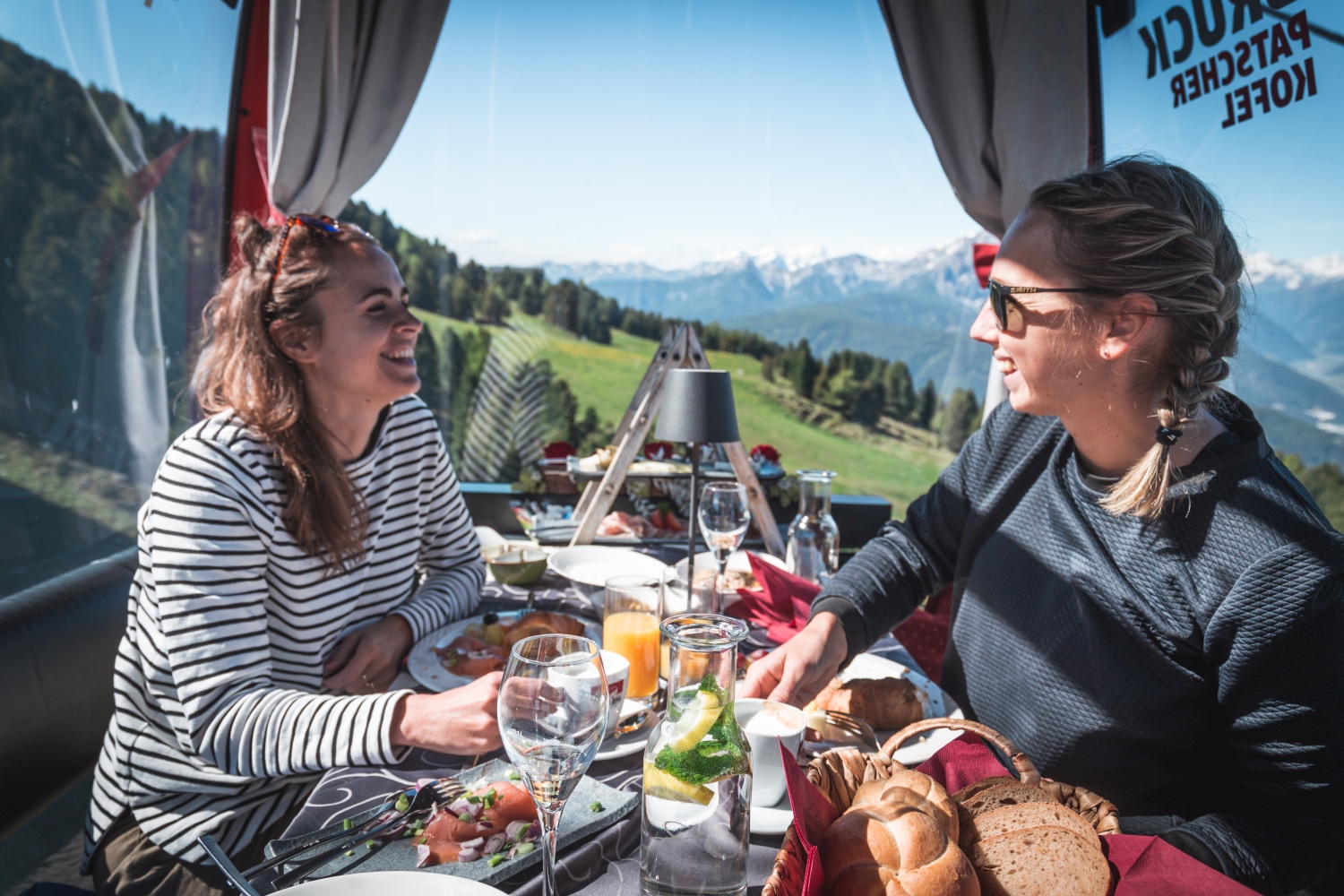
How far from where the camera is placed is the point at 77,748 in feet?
4.64

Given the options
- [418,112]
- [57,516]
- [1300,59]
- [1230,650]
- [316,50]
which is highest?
[418,112]

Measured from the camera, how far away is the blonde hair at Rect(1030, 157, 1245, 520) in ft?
3.77

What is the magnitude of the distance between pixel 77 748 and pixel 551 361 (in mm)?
6146

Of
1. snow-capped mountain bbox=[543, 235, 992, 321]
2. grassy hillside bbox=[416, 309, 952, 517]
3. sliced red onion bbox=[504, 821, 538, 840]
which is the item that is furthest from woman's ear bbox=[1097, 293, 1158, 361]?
snow-capped mountain bbox=[543, 235, 992, 321]

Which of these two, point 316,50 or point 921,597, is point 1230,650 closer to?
point 921,597

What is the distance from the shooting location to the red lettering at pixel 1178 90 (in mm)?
3328

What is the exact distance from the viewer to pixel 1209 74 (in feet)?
10.6

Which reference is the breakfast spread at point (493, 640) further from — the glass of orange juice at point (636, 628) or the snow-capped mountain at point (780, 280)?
the snow-capped mountain at point (780, 280)

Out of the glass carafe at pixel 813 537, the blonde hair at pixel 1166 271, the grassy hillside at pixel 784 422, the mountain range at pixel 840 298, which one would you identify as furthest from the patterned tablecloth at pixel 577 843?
the grassy hillside at pixel 784 422

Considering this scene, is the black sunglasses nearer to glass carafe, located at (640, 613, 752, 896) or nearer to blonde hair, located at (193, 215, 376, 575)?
glass carafe, located at (640, 613, 752, 896)

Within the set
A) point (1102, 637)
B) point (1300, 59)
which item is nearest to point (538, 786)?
point (1102, 637)

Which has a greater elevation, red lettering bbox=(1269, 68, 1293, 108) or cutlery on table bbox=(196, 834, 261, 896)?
red lettering bbox=(1269, 68, 1293, 108)

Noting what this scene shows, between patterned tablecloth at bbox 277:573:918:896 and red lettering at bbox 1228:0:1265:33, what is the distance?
3.63 m

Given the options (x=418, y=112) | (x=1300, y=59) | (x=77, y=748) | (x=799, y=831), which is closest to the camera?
(x=799, y=831)
